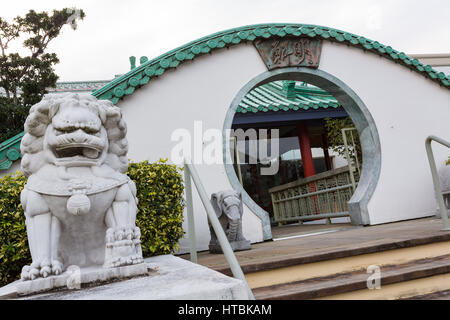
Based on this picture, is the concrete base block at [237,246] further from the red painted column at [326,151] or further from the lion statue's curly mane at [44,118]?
the red painted column at [326,151]

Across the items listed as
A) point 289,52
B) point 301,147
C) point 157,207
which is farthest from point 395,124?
point 157,207

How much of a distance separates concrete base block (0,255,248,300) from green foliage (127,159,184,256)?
139 cm

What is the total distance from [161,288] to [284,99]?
6.83 metres

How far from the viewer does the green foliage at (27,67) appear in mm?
6094

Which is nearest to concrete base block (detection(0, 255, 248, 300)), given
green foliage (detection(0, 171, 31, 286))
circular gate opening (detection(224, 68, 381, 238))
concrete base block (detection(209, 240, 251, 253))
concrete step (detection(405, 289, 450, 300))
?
green foliage (detection(0, 171, 31, 286))

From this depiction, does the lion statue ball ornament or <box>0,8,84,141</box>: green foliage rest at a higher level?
<box>0,8,84,141</box>: green foliage

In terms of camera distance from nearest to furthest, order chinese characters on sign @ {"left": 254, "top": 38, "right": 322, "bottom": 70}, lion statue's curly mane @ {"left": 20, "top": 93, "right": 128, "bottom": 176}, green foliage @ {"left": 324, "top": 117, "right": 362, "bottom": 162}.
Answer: lion statue's curly mane @ {"left": 20, "top": 93, "right": 128, "bottom": 176}, chinese characters on sign @ {"left": 254, "top": 38, "right": 322, "bottom": 70}, green foliage @ {"left": 324, "top": 117, "right": 362, "bottom": 162}

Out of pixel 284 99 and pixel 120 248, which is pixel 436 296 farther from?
pixel 284 99

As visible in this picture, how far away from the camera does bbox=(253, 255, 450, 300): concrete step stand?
96.8 inches

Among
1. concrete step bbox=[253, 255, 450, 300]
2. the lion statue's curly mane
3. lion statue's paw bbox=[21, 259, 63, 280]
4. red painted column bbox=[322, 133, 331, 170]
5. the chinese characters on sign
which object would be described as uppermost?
the chinese characters on sign

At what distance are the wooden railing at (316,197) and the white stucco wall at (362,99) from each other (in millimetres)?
953

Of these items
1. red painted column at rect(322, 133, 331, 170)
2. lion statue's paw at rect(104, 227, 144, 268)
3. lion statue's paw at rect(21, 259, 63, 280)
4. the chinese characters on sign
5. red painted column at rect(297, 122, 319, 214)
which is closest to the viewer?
lion statue's paw at rect(21, 259, 63, 280)

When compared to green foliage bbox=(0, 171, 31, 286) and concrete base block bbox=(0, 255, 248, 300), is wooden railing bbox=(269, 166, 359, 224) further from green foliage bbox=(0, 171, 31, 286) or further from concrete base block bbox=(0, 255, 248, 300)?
green foliage bbox=(0, 171, 31, 286)

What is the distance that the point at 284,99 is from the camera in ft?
26.1
